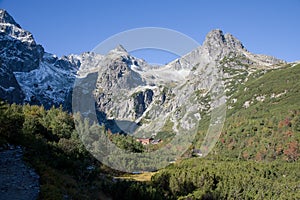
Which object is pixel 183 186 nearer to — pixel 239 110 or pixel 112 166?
pixel 112 166

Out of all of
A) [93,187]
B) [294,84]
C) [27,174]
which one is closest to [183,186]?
[93,187]

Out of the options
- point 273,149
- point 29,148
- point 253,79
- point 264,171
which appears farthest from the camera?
point 253,79

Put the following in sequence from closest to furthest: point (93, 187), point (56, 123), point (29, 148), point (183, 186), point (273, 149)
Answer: point (29, 148) < point (93, 187) < point (183, 186) < point (56, 123) < point (273, 149)

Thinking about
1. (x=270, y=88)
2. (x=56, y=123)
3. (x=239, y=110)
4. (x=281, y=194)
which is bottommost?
(x=281, y=194)

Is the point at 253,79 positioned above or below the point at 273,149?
above

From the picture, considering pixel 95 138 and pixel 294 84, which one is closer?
pixel 95 138

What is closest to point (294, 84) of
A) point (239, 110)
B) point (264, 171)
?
point (239, 110)

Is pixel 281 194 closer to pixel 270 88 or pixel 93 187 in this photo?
pixel 93 187
